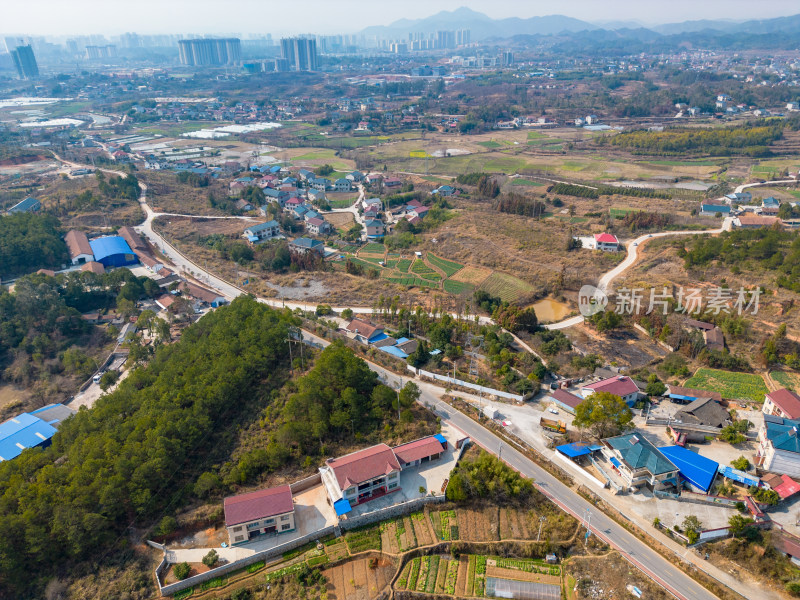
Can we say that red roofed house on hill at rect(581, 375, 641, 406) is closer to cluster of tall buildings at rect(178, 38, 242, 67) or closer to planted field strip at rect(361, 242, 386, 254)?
planted field strip at rect(361, 242, 386, 254)

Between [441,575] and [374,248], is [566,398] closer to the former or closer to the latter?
[441,575]

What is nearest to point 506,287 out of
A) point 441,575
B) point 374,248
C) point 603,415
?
point 374,248

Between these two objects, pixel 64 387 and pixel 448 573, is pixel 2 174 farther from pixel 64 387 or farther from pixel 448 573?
pixel 448 573

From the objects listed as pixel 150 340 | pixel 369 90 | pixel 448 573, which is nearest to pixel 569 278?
pixel 448 573

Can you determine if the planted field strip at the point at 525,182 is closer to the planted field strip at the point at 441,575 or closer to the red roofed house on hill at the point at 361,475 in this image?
the red roofed house on hill at the point at 361,475

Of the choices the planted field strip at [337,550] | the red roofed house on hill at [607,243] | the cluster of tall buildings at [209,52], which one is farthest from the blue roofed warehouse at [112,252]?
the cluster of tall buildings at [209,52]

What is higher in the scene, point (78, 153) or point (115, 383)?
point (78, 153)

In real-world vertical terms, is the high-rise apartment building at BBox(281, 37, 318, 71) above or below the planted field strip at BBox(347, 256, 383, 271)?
above

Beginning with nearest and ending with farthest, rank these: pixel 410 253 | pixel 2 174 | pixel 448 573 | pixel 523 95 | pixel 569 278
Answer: pixel 448 573 < pixel 569 278 < pixel 410 253 < pixel 2 174 < pixel 523 95

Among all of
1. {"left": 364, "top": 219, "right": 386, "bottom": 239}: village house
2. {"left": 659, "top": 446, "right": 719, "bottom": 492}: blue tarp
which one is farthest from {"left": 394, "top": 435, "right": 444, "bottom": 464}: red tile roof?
{"left": 364, "top": 219, "right": 386, "bottom": 239}: village house
